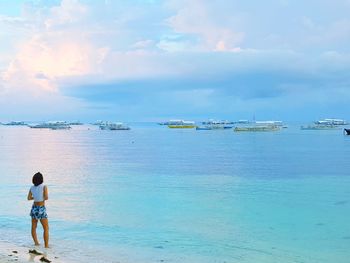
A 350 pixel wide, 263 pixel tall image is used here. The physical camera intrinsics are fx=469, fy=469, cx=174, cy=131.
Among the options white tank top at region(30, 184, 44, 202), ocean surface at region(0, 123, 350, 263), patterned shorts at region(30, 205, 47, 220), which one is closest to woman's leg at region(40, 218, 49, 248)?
patterned shorts at region(30, 205, 47, 220)

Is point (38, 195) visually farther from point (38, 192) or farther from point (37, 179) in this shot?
point (37, 179)

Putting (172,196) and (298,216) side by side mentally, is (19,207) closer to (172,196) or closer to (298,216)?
(172,196)

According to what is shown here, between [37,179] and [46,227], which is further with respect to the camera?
[46,227]

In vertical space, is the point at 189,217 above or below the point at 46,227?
below

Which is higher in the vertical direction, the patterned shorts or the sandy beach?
the patterned shorts

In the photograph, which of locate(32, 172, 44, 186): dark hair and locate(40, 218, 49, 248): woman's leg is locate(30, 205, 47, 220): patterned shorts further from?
locate(32, 172, 44, 186): dark hair

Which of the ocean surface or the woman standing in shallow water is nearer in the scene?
the woman standing in shallow water

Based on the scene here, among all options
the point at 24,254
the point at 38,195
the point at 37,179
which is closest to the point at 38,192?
the point at 38,195

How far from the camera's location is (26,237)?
15125 millimetres

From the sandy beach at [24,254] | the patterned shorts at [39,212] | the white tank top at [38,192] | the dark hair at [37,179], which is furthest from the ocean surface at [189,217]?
the dark hair at [37,179]

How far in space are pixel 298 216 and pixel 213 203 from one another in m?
4.53

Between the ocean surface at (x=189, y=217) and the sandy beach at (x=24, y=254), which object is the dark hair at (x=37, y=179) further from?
the ocean surface at (x=189, y=217)

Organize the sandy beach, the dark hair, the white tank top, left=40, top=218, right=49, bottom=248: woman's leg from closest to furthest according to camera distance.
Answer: the sandy beach, the dark hair, the white tank top, left=40, top=218, right=49, bottom=248: woman's leg

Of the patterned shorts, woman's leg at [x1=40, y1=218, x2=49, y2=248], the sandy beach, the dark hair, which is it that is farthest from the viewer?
woman's leg at [x1=40, y1=218, x2=49, y2=248]
